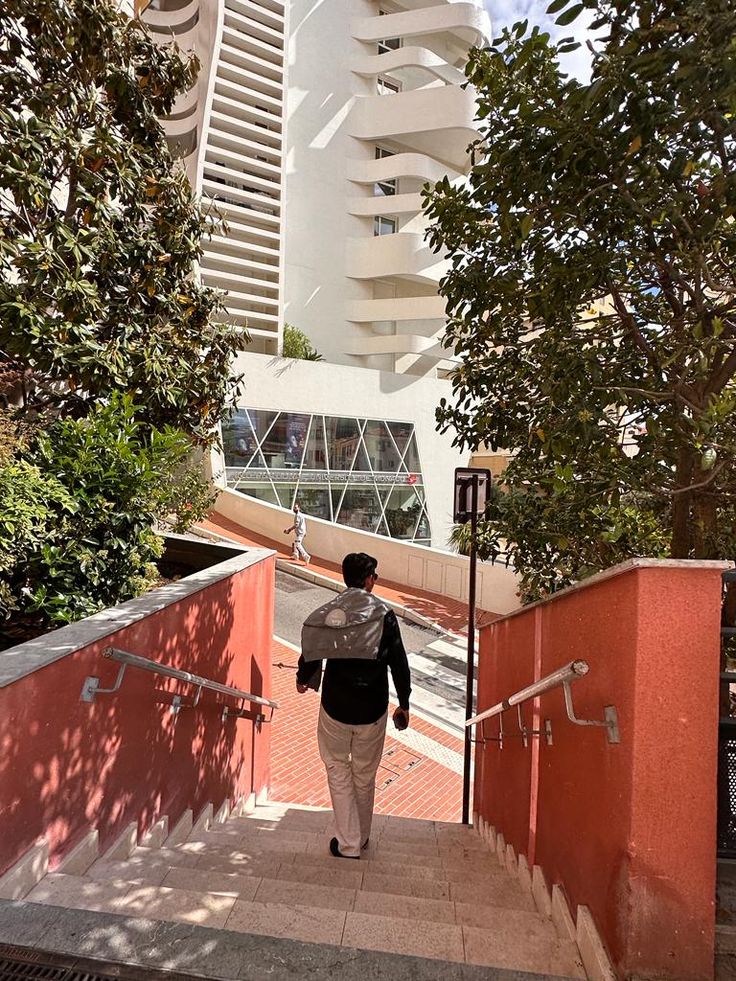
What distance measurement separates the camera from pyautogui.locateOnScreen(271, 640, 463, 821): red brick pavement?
251 inches

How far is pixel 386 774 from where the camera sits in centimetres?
700

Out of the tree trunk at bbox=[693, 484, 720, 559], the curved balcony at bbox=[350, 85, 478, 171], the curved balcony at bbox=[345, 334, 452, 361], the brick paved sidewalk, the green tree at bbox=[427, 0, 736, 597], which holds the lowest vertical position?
the brick paved sidewalk

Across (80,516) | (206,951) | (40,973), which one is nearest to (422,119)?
(80,516)

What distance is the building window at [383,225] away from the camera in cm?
2900

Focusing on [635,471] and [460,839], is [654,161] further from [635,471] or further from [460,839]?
[460,839]

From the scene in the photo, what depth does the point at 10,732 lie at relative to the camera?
2186mm

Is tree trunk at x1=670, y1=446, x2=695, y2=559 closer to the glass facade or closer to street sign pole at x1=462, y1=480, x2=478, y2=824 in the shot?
street sign pole at x1=462, y1=480, x2=478, y2=824

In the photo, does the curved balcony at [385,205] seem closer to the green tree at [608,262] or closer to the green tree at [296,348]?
the green tree at [296,348]

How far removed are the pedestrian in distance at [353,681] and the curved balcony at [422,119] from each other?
27025mm

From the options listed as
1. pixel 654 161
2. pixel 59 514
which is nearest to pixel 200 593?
pixel 59 514

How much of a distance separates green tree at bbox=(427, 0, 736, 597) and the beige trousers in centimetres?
190

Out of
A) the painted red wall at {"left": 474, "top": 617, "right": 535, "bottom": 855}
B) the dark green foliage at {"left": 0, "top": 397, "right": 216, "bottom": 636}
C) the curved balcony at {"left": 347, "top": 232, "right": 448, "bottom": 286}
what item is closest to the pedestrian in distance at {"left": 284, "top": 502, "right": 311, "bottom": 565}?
the painted red wall at {"left": 474, "top": 617, "right": 535, "bottom": 855}

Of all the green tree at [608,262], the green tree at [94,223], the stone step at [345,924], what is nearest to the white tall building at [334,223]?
the green tree at [94,223]

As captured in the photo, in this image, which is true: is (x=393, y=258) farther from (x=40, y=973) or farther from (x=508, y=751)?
(x=40, y=973)
